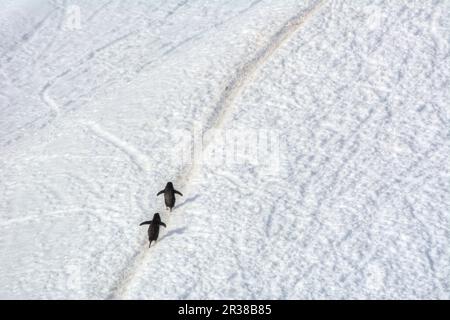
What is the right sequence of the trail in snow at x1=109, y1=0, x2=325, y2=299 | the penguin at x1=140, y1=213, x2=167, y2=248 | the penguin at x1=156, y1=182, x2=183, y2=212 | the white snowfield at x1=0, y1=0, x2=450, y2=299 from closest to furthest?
the white snowfield at x1=0, y1=0, x2=450, y2=299 < the penguin at x1=140, y1=213, x2=167, y2=248 < the penguin at x1=156, y1=182, x2=183, y2=212 < the trail in snow at x1=109, y1=0, x2=325, y2=299

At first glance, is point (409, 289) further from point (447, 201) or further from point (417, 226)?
point (447, 201)

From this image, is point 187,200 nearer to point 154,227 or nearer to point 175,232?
point 175,232

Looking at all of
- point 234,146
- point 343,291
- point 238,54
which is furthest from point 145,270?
point 238,54

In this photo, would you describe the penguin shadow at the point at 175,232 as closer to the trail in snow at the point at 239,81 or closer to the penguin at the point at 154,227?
the penguin at the point at 154,227

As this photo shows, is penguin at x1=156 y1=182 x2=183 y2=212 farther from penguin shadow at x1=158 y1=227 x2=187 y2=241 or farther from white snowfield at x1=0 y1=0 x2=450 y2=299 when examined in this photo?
penguin shadow at x1=158 y1=227 x2=187 y2=241

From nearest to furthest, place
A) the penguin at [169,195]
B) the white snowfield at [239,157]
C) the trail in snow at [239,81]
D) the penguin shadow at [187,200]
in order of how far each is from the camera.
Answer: the white snowfield at [239,157] < the penguin at [169,195] < the penguin shadow at [187,200] < the trail in snow at [239,81]

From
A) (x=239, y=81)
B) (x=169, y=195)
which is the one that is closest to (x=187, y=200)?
(x=169, y=195)

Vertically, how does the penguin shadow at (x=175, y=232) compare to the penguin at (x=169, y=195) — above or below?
below

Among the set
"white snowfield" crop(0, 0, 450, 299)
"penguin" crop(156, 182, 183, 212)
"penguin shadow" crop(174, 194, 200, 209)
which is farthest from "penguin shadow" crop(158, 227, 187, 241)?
"penguin shadow" crop(174, 194, 200, 209)

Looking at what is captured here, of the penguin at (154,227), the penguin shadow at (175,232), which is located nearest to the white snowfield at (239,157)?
the penguin shadow at (175,232)

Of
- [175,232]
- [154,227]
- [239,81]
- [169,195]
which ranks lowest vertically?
[154,227]
